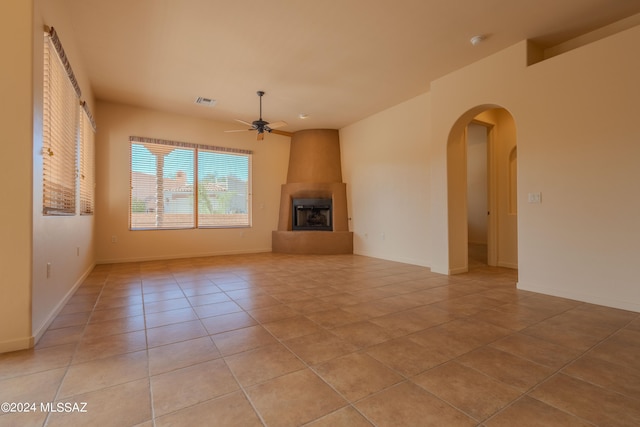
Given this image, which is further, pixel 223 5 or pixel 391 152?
pixel 391 152

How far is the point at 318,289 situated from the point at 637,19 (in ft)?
14.5

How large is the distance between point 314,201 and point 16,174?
5.32 m

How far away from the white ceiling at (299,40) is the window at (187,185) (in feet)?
4.00

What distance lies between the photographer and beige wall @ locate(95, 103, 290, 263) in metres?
5.33

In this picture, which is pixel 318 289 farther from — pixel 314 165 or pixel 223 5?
pixel 314 165

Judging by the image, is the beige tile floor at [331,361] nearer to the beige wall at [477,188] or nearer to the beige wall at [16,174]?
the beige wall at [16,174]

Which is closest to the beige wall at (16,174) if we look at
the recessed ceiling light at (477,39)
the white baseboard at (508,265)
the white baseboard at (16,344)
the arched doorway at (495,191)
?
the white baseboard at (16,344)

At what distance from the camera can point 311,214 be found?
7086 millimetres

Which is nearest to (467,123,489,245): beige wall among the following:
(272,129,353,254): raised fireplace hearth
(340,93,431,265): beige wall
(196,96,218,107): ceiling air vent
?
(340,93,431,265): beige wall

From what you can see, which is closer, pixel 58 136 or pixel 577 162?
pixel 58 136

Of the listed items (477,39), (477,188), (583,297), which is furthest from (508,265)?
(477,39)

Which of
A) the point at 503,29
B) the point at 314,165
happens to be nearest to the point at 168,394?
the point at 503,29

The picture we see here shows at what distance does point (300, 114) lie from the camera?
6047 mm

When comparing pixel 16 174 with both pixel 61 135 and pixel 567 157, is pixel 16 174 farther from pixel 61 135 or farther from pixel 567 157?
pixel 567 157
